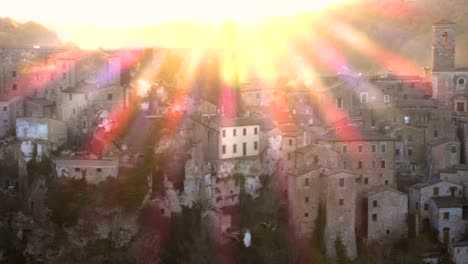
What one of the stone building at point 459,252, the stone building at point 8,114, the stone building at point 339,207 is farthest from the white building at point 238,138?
the stone building at point 8,114

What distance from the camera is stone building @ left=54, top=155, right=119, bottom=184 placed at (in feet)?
111

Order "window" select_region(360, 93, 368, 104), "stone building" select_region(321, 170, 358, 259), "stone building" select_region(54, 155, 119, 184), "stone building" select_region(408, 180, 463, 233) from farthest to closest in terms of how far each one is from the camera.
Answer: "window" select_region(360, 93, 368, 104) → "stone building" select_region(408, 180, 463, 233) → "stone building" select_region(54, 155, 119, 184) → "stone building" select_region(321, 170, 358, 259)

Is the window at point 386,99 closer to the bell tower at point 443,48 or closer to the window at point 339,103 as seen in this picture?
the window at point 339,103

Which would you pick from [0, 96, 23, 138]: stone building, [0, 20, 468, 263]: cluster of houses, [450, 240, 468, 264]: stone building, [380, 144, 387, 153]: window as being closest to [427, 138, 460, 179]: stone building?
[0, 20, 468, 263]: cluster of houses

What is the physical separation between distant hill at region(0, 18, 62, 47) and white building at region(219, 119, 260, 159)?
21645 millimetres

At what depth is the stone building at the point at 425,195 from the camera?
35938mm

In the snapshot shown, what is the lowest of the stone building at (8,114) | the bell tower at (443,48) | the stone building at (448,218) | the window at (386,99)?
the stone building at (448,218)

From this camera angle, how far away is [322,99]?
43.0m

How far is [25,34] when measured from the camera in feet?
182

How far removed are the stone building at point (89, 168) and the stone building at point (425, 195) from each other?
44.3ft

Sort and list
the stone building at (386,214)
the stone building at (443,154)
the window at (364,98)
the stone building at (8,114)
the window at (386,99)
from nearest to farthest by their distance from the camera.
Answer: the stone building at (386,214) → the stone building at (443,154) → the stone building at (8,114) → the window at (386,99) → the window at (364,98)

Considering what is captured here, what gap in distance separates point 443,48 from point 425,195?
442 inches

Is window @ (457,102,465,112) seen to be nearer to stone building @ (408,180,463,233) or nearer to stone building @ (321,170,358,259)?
stone building @ (408,180,463,233)

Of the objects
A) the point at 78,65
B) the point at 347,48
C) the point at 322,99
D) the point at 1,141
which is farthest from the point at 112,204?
the point at 347,48
